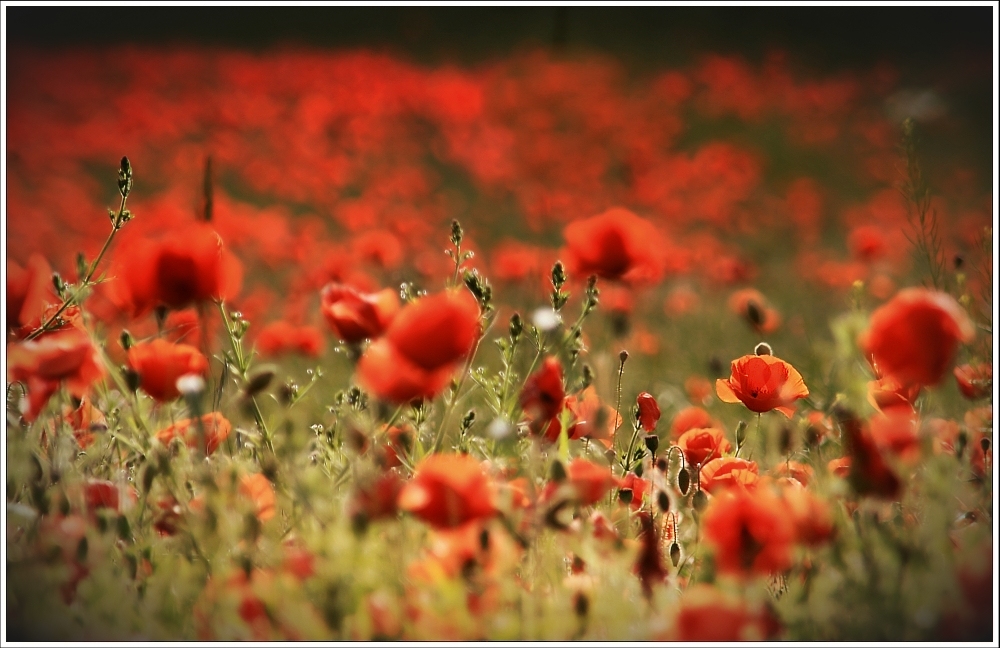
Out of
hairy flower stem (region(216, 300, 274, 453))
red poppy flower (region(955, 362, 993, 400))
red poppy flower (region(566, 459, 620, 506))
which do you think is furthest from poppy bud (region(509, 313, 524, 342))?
red poppy flower (region(955, 362, 993, 400))

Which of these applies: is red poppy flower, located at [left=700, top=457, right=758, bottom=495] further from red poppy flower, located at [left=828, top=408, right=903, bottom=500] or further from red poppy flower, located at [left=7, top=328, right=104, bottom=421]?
red poppy flower, located at [left=7, top=328, right=104, bottom=421]

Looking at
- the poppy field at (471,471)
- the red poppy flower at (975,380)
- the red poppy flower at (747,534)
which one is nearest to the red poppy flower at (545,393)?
the poppy field at (471,471)

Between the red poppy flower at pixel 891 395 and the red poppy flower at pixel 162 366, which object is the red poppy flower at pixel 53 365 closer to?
the red poppy flower at pixel 162 366

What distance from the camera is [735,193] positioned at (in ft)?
15.6

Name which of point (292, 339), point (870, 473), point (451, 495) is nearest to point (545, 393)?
point (451, 495)

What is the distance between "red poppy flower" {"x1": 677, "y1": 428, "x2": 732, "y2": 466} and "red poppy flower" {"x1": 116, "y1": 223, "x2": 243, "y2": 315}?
63 centimetres

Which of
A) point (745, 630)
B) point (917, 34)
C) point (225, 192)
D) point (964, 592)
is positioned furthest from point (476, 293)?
point (225, 192)

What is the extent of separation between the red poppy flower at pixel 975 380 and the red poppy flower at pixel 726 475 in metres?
0.38

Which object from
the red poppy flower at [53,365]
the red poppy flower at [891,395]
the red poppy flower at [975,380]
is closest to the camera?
the red poppy flower at [53,365]

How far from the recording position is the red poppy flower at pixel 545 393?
3.45 feet

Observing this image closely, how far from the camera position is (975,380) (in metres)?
1.29

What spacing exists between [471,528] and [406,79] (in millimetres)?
4228

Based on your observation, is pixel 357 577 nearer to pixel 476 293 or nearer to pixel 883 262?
pixel 476 293

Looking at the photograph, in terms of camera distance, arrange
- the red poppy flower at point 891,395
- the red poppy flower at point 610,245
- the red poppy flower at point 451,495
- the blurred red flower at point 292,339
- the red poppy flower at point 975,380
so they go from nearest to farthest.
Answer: the red poppy flower at point 451,495 < the red poppy flower at point 891,395 < the red poppy flower at point 975,380 < the red poppy flower at point 610,245 < the blurred red flower at point 292,339
